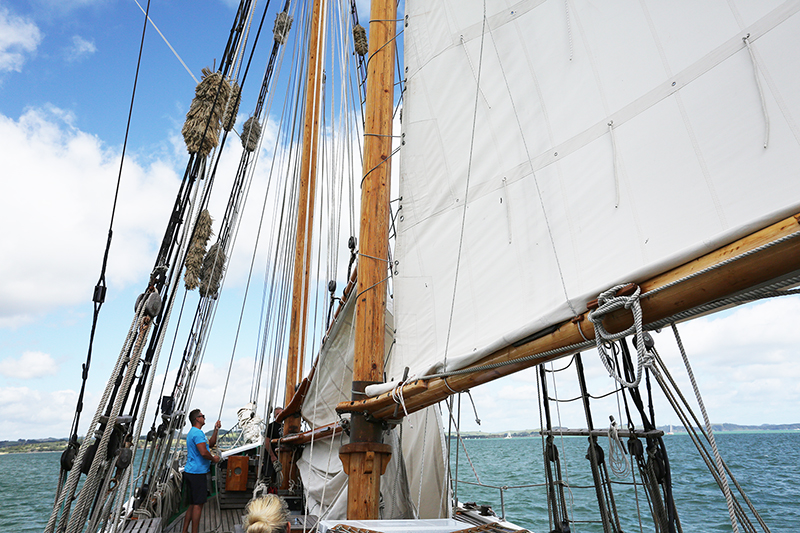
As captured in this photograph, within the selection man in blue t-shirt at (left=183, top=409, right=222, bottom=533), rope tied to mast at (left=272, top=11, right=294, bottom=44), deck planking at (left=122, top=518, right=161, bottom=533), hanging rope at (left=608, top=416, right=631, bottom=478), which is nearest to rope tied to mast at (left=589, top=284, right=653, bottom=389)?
hanging rope at (left=608, top=416, right=631, bottom=478)

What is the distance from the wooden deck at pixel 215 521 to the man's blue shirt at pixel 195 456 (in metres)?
0.76

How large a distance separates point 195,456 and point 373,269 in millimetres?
2922

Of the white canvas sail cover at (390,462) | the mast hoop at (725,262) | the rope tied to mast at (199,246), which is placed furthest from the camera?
the rope tied to mast at (199,246)

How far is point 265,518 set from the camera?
3.52m

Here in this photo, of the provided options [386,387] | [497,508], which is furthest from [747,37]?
[497,508]

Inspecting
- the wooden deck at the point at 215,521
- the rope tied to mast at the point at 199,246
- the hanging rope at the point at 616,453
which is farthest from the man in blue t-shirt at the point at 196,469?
the hanging rope at the point at 616,453

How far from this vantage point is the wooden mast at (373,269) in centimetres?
348

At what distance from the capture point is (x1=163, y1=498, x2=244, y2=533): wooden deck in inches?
215

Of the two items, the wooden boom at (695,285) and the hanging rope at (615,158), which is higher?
the hanging rope at (615,158)

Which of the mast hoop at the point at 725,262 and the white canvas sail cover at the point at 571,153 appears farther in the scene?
the white canvas sail cover at the point at 571,153

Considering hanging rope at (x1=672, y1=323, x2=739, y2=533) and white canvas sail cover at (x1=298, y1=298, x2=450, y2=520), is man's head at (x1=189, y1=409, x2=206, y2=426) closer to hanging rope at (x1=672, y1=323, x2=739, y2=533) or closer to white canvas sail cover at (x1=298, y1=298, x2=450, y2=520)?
white canvas sail cover at (x1=298, y1=298, x2=450, y2=520)

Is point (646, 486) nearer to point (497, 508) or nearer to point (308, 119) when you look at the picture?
point (308, 119)

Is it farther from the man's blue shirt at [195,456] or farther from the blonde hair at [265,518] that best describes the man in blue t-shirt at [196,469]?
the blonde hair at [265,518]

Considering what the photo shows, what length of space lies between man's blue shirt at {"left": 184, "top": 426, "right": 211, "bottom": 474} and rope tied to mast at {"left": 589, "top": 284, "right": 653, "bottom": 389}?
4.37 m
